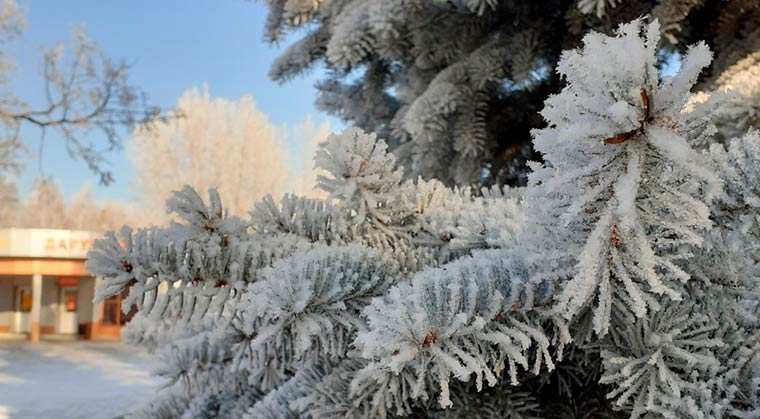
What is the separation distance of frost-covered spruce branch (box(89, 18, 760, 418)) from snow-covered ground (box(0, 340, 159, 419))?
2254 millimetres

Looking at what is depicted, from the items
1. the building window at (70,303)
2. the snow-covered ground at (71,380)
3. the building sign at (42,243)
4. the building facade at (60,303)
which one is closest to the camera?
the snow-covered ground at (71,380)

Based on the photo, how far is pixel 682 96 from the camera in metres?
0.29

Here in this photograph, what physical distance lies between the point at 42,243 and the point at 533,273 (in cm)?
1440

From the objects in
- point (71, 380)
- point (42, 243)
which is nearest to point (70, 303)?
point (42, 243)

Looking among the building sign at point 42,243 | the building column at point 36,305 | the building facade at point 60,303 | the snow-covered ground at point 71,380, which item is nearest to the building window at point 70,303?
the building facade at point 60,303

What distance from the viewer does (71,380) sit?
7.61m

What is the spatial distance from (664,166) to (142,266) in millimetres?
362

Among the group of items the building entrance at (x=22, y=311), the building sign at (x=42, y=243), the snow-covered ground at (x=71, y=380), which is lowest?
the snow-covered ground at (x=71, y=380)

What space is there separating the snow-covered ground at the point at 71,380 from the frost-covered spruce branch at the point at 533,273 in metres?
2.25

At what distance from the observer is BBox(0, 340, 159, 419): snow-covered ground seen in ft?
16.2

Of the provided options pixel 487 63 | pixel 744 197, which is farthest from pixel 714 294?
pixel 487 63

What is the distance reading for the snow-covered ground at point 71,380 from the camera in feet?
16.2

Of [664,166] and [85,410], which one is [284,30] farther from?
[85,410]

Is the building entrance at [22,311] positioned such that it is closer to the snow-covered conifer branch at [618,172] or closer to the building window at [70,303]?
the building window at [70,303]
